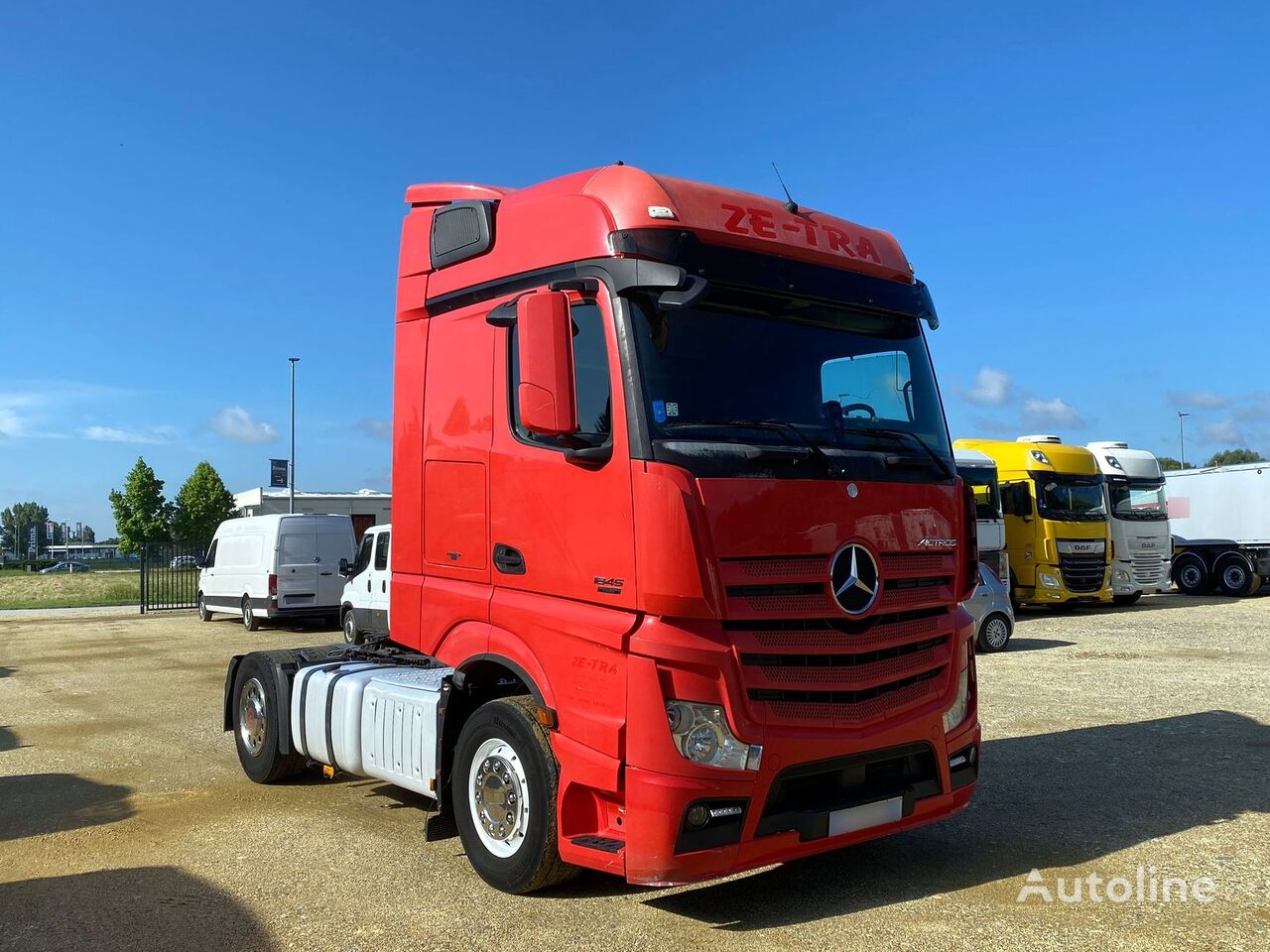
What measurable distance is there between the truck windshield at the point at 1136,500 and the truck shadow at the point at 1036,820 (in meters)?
14.0

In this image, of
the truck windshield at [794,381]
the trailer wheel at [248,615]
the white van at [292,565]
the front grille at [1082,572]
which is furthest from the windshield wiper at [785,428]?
the trailer wheel at [248,615]

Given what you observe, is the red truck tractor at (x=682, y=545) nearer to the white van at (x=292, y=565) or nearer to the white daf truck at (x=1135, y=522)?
the white van at (x=292, y=565)

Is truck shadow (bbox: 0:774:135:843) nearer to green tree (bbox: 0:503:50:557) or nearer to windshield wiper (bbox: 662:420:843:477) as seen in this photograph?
windshield wiper (bbox: 662:420:843:477)

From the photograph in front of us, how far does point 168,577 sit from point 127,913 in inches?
1027

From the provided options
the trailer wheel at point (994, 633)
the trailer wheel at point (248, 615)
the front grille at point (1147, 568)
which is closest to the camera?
the trailer wheel at point (994, 633)

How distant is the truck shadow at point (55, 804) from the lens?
6250 millimetres

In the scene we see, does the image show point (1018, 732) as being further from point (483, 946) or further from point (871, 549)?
point (483, 946)

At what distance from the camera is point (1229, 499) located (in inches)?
1018

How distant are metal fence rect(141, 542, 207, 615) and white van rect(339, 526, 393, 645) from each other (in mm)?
13588

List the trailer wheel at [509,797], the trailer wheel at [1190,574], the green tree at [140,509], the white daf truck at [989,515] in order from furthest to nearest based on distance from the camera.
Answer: the green tree at [140,509] < the trailer wheel at [1190,574] < the white daf truck at [989,515] < the trailer wheel at [509,797]

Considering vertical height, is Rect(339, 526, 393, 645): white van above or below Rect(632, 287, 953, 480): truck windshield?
below

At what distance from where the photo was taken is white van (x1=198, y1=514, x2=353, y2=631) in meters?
20.2

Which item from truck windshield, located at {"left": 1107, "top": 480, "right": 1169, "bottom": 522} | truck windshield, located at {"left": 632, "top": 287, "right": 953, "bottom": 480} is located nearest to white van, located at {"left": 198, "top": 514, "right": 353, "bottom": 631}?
truck windshield, located at {"left": 1107, "top": 480, "right": 1169, "bottom": 522}

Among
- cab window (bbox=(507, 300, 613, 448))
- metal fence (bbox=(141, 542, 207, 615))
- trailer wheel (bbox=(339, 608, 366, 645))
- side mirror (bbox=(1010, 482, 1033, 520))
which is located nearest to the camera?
cab window (bbox=(507, 300, 613, 448))
